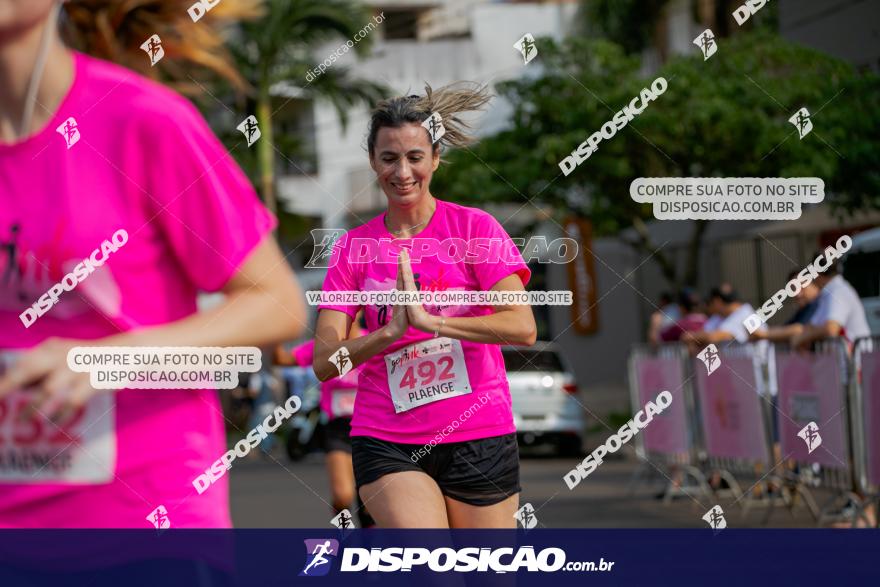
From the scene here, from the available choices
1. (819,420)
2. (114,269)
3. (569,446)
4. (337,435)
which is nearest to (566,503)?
(819,420)

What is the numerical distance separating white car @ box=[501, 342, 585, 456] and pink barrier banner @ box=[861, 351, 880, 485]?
564cm

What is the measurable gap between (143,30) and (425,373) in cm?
215

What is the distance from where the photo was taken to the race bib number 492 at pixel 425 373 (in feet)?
14.6

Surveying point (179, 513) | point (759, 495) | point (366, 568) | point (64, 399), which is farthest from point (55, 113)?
point (759, 495)

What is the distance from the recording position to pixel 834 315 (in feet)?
31.2

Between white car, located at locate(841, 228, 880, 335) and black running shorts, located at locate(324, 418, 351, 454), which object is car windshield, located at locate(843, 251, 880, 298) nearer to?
white car, located at locate(841, 228, 880, 335)

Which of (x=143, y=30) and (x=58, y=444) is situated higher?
(x=143, y=30)

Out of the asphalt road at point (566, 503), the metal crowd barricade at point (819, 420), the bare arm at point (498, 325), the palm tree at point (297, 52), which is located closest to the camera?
the bare arm at point (498, 325)

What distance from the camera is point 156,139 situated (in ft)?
7.86

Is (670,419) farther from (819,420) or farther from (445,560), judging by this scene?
(445,560)

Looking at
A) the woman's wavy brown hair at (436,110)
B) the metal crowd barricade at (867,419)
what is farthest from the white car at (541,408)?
the woman's wavy brown hair at (436,110)

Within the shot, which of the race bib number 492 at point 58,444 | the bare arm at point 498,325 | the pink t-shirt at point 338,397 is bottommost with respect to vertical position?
the race bib number 492 at point 58,444

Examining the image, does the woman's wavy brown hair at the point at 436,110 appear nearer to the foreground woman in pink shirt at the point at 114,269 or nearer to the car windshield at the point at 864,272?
the foreground woman in pink shirt at the point at 114,269

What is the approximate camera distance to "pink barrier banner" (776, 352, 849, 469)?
895 centimetres
